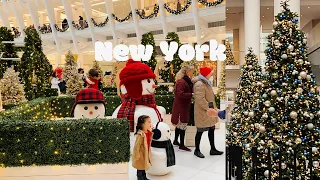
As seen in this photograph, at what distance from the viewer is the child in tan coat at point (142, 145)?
330 centimetres

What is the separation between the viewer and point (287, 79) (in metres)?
2.60

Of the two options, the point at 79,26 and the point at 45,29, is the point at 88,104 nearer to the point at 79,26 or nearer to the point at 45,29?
the point at 79,26

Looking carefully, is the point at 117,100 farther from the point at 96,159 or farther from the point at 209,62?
the point at 96,159

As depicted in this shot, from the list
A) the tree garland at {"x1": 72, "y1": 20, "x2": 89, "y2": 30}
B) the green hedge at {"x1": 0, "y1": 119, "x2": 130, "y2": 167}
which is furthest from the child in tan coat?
the tree garland at {"x1": 72, "y1": 20, "x2": 89, "y2": 30}

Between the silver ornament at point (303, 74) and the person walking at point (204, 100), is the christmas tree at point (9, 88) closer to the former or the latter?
the person walking at point (204, 100)

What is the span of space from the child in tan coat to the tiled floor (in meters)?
0.43

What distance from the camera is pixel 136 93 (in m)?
4.38

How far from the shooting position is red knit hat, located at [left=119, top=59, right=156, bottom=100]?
4312 millimetres

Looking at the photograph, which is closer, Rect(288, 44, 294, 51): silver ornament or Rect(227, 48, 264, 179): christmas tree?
Rect(288, 44, 294, 51): silver ornament

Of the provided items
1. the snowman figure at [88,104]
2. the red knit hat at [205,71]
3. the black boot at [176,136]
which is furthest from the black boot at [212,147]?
the snowman figure at [88,104]

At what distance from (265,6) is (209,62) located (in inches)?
398

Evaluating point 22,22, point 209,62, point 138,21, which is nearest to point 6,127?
point 209,62

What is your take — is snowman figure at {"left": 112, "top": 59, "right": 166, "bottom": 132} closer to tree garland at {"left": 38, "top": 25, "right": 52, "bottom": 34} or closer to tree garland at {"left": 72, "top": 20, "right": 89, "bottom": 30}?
tree garland at {"left": 72, "top": 20, "right": 89, "bottom": 30}

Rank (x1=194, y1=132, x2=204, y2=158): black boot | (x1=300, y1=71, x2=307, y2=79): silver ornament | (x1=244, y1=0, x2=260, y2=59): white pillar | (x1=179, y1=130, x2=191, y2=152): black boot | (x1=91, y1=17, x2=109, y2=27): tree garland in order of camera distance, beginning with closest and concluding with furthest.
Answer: (x1=300, y1=71, x2=307, y2=79): silver ornament < (x1=194, y1=132, x2=204, y2=158): black boot < (x1=179, y1=130, x2=191, y2=152): black boot < (x1=244, y1=0, x2=260, y2=59): white pillar < (x1=91, y1=17, x2=109, y2=27): tree garland
